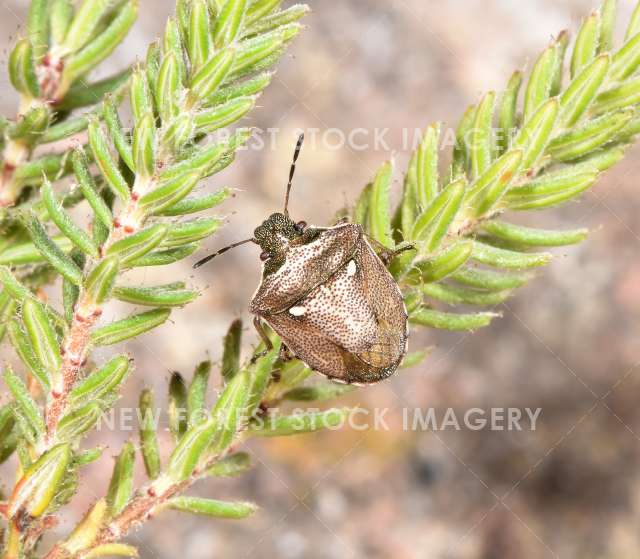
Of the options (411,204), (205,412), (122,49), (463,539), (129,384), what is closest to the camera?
(205,412)

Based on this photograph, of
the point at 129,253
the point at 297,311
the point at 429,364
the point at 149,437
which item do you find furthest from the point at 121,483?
the point at 429,364

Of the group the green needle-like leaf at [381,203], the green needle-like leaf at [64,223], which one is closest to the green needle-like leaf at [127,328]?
the green needle-like leaf at [64,223]

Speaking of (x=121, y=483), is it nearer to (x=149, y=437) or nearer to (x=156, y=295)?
(x=149, y=437)

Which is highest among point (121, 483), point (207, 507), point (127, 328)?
point (127, 328)

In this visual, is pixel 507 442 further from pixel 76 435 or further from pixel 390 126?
pixel 76 435

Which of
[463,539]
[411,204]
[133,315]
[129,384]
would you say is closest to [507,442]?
[463,539]

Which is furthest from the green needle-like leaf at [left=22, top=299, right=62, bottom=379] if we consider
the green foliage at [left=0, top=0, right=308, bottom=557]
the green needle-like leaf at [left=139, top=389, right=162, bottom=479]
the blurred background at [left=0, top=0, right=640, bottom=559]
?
the blurred background at [left=0, top=0, right=640, bottom=559]
